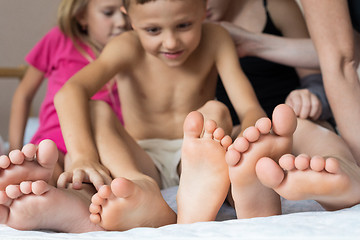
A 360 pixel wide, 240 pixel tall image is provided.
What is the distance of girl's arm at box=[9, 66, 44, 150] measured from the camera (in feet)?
4.99

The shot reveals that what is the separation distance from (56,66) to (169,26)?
2.44 ft

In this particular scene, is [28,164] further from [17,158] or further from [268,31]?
[268,31]

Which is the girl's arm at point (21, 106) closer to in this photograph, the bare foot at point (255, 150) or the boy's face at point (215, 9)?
the boy's face at point (215, 9)

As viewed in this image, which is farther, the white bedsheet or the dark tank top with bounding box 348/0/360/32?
the dark tank top with bounding box 348/0/360/32

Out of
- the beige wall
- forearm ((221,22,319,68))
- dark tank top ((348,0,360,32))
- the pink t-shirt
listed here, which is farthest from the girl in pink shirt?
the beige wall

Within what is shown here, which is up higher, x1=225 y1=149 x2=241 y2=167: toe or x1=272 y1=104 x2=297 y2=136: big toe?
x1=272 y1=104 x2=297 y2=136: big toe

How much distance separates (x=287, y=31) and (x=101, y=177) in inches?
36.0

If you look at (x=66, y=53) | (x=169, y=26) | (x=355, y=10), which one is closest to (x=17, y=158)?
(x=169, y=26)

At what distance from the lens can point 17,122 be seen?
156 cm

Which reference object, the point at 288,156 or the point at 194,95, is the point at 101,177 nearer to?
the point at 288,156

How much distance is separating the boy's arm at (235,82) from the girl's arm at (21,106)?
0.80 meters

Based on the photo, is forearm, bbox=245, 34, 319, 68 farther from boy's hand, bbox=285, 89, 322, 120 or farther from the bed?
the bed

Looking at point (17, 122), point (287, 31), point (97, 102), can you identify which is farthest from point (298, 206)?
point (17, 122)

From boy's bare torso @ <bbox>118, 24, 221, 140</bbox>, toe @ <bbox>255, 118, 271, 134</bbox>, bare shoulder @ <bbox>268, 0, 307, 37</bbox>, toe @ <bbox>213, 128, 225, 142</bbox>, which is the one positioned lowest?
boy's bare torso @ <bbox>118, 24, 221, 140</bbox>
